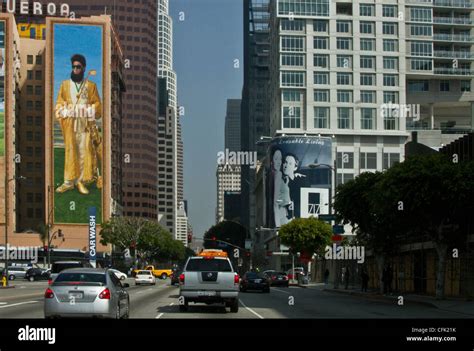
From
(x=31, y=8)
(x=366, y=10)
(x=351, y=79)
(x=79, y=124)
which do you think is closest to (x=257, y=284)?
(x=351, y=79)

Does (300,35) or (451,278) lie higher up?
(300,35)

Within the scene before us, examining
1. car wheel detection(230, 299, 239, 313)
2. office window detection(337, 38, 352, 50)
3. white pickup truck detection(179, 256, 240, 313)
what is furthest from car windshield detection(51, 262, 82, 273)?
office window detection(337, 38, 352, 50)

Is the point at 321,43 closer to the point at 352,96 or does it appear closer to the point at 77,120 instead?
the point at 352,96

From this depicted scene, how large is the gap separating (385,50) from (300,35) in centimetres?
1351

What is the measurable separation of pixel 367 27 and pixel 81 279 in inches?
4123

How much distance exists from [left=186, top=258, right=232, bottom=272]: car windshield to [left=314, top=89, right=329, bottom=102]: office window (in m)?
92.1

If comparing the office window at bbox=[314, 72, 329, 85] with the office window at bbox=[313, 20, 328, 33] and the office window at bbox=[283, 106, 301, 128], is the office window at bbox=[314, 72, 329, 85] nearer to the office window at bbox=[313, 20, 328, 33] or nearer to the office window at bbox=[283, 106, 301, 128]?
the office window at bbox=[283, 106, 301, 128]

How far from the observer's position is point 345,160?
11275 centimetres

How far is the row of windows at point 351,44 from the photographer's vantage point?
378 ft
